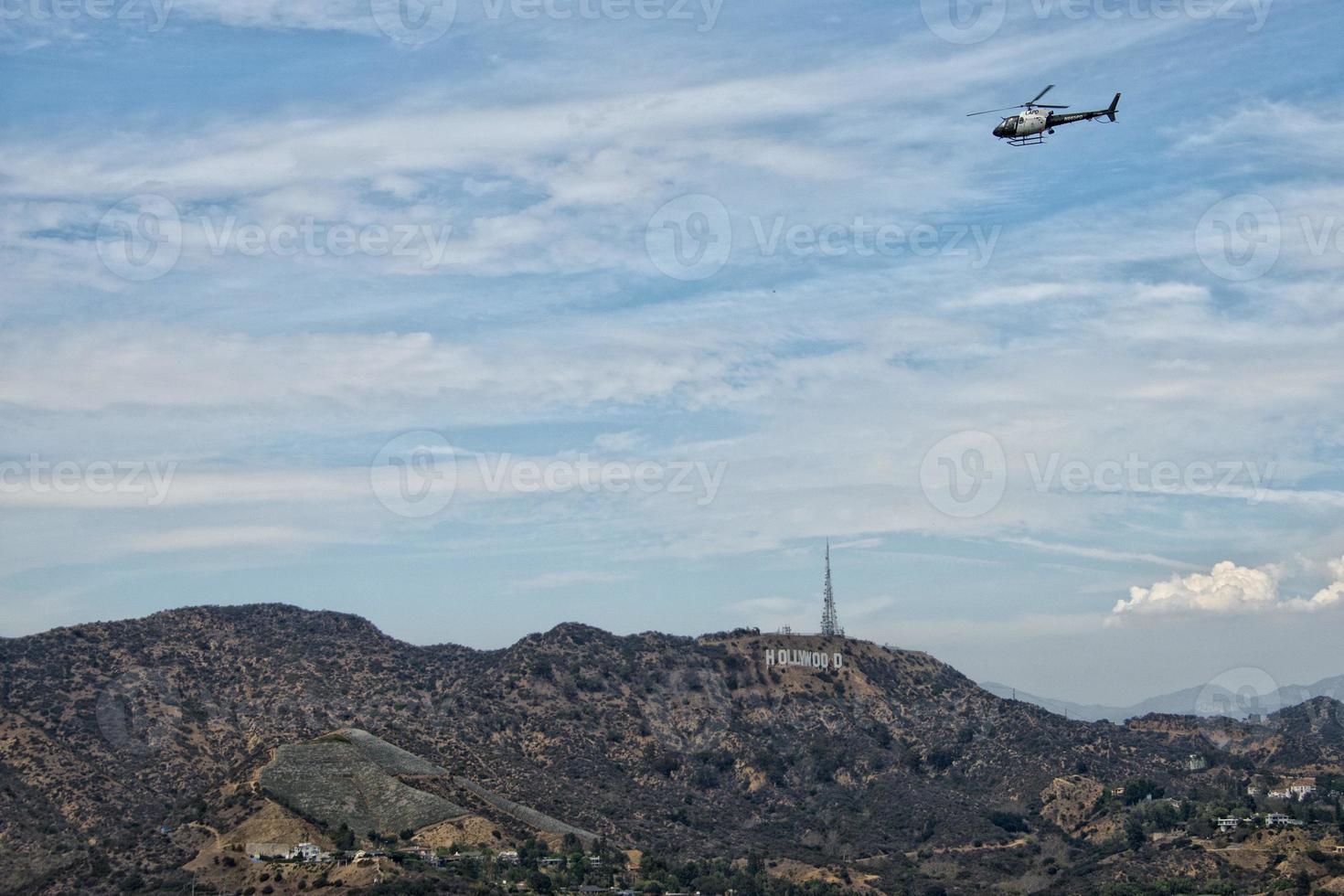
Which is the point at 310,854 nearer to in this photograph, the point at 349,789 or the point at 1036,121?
the point at 349,789

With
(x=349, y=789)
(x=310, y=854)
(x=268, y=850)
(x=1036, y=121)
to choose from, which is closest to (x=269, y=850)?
(x=268, y=850)

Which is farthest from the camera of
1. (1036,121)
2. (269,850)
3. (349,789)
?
(349,789)

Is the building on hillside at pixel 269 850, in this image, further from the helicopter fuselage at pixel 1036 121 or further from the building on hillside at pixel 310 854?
the helicopter fuselage at pixel 1036 121

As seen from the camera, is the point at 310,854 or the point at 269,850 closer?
the point at 310,854

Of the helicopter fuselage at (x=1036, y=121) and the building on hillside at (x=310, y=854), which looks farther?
the building on hillside at (x=310, y=854)

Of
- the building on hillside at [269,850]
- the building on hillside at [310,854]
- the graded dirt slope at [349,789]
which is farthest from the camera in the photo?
the graded dirt slope at [349,789]

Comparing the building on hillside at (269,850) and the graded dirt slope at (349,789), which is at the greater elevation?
the graded dirt slope at (349,789)

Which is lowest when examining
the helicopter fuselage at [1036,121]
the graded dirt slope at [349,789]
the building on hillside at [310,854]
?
the building on hillside at [310,854]

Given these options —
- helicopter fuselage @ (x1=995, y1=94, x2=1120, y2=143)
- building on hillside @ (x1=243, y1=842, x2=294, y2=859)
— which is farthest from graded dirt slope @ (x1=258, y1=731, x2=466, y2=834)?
helicopter fuselage @ (x1=995, y1=94, x2=1120, y2=143)

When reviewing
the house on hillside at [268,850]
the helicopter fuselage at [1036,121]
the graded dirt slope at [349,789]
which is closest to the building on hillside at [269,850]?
the house on hillside at [268,850]

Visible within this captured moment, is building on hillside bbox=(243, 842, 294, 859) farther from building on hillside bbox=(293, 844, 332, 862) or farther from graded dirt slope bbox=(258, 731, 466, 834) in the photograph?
graded dirt slope bbox=(258, 731, 466, 834)

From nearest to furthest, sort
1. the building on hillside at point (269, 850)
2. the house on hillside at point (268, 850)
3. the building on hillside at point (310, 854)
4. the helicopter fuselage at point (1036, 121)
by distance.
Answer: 1. the helicopter fuselage at point (1036, 121)
2. the building on hillside at point (310, 854)
3. the house on hillside at point (268, 850)
4. the building on hillside at point (269, 850)

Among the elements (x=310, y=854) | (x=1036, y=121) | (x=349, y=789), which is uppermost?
(x=1036, y=121)
